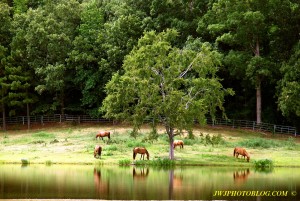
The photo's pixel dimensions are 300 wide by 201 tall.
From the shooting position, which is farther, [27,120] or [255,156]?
[27,120]

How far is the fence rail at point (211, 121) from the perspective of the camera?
63.9 metres

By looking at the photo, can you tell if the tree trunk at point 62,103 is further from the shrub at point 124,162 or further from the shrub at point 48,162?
the shrub at point 124,162

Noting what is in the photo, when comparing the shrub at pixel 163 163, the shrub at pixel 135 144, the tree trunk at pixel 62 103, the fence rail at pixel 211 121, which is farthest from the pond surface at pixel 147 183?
the tree trunk at pixel 62 103

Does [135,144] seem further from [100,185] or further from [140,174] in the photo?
[100,185]

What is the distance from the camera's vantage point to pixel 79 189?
30.0m

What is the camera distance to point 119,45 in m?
71.4

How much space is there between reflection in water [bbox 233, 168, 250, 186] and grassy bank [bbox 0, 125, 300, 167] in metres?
3.94

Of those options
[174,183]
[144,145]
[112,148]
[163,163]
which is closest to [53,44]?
[144,145]

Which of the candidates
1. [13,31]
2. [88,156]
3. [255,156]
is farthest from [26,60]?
[255,156]

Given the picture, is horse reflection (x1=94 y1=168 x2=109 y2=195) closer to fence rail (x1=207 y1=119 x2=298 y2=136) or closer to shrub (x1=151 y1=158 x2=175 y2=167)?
shrub (x1=151 y1=158 x2=175 y2=167)

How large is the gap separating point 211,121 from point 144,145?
1863cm

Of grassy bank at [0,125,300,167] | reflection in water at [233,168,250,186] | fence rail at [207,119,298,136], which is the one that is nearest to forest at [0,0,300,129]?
fence rail at [207,119,298,136]

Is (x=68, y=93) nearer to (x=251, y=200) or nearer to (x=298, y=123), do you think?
Answer: (x=298, y=123)

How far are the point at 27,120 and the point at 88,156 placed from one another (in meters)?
31.3
